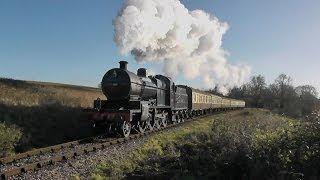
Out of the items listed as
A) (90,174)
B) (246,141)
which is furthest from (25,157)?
(246,141)

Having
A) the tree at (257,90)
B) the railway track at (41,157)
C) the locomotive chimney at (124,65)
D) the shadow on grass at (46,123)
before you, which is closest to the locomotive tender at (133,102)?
the locomotive chimney at (124,65)

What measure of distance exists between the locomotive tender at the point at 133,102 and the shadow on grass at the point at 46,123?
4.23 feet

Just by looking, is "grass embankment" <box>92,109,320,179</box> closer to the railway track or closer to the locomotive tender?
the railway track

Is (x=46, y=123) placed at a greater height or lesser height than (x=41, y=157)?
greater

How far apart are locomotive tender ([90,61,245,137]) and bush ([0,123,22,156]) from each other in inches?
180

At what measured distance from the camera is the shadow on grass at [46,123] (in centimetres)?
1633

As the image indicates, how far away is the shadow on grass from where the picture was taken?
53.6 feet

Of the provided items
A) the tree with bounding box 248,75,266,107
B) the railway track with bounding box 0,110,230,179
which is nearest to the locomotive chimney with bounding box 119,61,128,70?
the railway track with bounding box 0,110,230,179

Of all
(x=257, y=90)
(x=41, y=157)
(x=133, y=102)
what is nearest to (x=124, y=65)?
(x=133, y=102)

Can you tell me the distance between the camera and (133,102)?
63.3 ft

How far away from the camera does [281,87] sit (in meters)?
110

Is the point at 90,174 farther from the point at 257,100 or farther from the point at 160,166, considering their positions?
the point at 257,100

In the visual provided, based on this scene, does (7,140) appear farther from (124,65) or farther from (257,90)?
(257,90)

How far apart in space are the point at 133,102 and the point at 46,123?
4.16 meters
